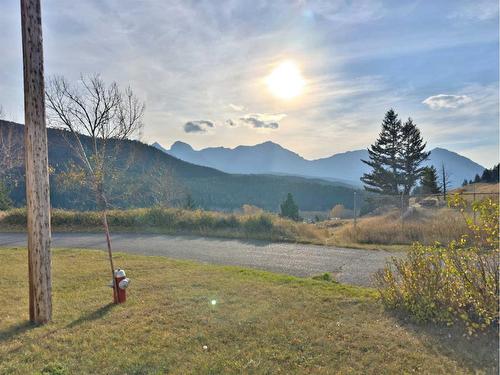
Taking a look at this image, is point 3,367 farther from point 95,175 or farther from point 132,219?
point 132,219

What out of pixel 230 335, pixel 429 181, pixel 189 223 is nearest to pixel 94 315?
pixel 230 335

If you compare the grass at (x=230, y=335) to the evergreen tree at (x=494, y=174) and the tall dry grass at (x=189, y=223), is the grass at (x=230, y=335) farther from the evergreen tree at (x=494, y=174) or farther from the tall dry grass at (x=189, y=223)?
the evergreen tree at (x=494, y=174)

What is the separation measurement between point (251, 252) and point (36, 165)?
22.1ft

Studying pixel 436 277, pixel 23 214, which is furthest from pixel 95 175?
pixel 23 214

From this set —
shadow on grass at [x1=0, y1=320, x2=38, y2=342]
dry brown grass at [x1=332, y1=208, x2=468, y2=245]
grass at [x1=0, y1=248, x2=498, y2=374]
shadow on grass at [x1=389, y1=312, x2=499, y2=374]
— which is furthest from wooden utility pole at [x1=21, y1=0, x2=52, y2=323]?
dry brown grass at [x1=332, y1=208, x2=468, y2=245]

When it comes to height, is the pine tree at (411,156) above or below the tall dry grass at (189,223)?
above

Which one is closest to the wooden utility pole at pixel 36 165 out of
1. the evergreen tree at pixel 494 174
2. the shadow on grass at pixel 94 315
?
the shadow on grass at pixel 94 315

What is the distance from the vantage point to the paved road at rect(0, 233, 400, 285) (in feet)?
25.3

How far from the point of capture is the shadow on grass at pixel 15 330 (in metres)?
3.96

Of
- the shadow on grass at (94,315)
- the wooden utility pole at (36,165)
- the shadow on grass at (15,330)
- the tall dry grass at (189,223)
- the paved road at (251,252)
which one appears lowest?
the paved road at (251,252)

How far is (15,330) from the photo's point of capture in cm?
412

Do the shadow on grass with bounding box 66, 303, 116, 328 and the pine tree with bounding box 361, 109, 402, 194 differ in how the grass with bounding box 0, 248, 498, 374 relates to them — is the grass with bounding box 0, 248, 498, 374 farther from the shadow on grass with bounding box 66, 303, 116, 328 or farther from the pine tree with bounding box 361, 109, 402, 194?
the pine tree with bounding box 361, 109, 402, 194

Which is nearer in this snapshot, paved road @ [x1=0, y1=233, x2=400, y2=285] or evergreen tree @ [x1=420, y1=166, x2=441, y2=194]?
paved road @ [x1=0, y1=233, x2=400, y2=285]

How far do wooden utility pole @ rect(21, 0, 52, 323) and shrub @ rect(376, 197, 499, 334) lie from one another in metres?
4.67
